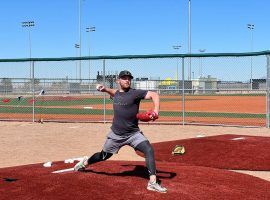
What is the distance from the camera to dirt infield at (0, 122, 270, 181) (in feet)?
33.7

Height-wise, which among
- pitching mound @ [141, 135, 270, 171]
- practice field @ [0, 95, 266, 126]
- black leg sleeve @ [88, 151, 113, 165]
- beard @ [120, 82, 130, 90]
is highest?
beard @ [120, 82, 130, 90]

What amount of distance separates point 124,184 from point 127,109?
1.07m

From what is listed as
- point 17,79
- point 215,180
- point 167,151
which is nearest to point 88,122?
point 17,79

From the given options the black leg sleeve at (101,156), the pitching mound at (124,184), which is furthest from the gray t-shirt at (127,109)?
the pitching mound at (124,184)

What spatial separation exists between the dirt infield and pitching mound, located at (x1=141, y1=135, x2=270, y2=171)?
22.1 inches

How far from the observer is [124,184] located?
21.0 ft

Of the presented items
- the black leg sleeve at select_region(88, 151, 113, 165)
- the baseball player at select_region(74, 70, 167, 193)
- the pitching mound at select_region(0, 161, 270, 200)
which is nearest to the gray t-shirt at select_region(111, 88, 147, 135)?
the baseball player at select_region(74, 70, 167, 193)

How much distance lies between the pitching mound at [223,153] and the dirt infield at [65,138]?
560mm

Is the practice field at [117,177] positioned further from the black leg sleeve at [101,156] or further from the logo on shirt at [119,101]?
the logo on shirt at [119,101]

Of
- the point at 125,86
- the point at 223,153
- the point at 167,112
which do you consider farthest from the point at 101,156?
the point at 167,112

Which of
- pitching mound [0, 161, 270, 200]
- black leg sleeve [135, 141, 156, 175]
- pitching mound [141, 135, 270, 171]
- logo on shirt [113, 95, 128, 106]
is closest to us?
pitching mound [0, 161, 270, 200]

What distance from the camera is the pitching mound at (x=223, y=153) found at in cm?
912

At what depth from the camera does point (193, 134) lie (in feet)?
48.7

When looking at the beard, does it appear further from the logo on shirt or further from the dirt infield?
the dirt infield
